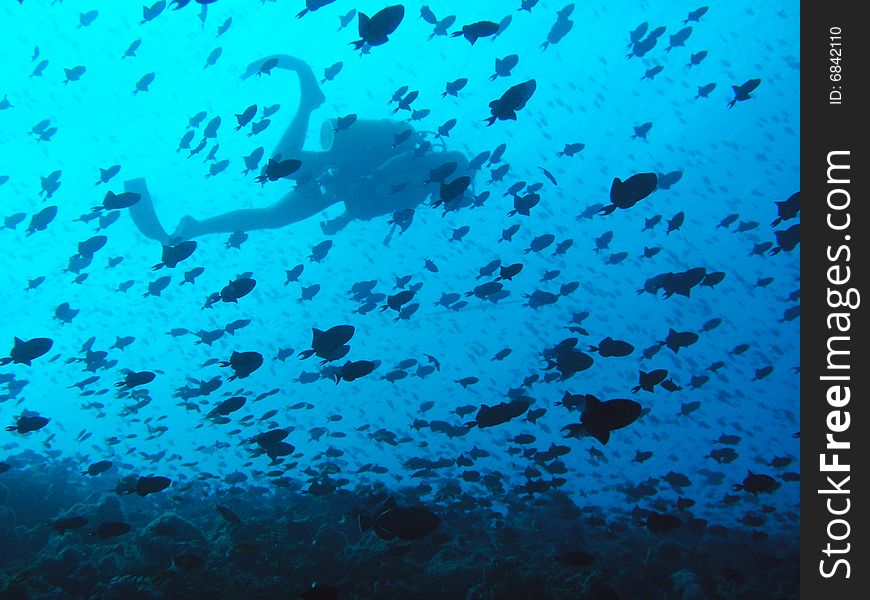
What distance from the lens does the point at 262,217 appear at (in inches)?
679

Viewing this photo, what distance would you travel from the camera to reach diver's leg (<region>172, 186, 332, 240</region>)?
16906 millimetres

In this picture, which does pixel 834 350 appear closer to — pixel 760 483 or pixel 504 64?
pixel 760 483

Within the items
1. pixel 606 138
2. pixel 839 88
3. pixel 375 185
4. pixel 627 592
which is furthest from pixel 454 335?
pixel 839 88

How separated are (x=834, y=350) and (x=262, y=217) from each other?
16268mm

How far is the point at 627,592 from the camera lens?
397 inches

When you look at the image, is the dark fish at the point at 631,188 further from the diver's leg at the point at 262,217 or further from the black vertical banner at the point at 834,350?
the diver's leg at the point at 262,217

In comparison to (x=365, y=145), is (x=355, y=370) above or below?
below

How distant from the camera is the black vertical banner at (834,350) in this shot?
205 inches

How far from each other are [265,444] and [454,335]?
60.2m

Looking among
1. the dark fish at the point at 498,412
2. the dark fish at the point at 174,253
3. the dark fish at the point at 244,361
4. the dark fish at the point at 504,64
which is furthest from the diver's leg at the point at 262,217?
the dark fish at the point at 498,412

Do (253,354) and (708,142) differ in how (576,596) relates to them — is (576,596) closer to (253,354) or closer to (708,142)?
(253,354)

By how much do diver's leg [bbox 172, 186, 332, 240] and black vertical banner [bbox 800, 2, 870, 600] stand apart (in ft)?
46.0

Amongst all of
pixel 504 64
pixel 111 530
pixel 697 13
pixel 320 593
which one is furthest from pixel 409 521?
pixel 697 13

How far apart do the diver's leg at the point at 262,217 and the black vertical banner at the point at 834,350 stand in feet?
46.0
